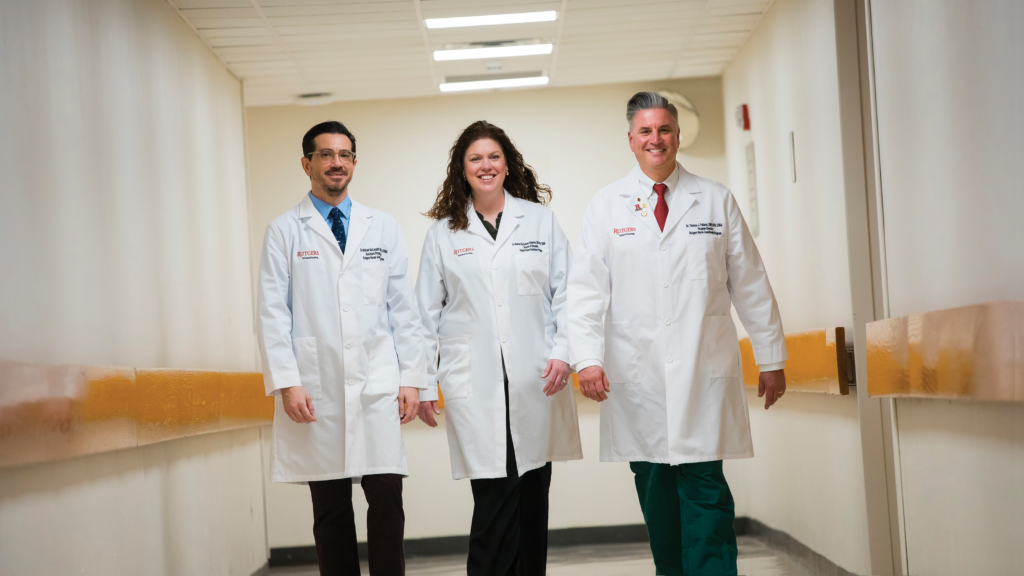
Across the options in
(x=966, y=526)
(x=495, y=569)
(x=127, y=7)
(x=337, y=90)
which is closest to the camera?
(x=966, y=526)

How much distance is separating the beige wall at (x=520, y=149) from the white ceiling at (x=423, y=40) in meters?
0.14

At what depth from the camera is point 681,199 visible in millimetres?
2945

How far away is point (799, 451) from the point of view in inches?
175

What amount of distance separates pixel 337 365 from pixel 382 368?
14 centimetres

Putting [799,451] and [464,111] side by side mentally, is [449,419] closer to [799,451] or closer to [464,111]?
[799,451]

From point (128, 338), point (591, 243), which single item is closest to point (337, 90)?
point (128, 338)

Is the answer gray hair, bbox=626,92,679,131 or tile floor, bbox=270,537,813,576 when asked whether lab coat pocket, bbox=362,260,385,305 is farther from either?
tile floor, bbox=270,537,813,576

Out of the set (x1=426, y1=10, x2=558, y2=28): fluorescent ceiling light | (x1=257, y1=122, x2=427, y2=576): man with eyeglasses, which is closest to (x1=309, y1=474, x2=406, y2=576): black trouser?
(x1=257, y1=122, x2=427, y2=576): man with eyeglasses

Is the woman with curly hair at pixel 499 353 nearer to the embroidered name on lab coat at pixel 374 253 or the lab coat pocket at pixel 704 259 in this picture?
the embroidered name on lab coat at pixel 374 253

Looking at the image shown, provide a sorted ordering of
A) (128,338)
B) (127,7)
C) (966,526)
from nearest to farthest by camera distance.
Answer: (966,526) < (128,338) < (127,7)

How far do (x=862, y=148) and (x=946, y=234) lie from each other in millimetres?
1017

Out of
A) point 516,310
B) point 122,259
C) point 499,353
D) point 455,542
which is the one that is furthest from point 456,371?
point 455,542

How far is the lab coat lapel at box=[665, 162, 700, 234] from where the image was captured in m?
2.91

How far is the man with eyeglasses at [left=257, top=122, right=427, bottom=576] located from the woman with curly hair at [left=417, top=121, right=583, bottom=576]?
148 millimetres
